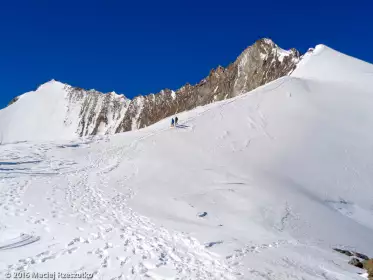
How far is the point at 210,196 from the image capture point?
1695cm

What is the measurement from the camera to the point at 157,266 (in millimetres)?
8383

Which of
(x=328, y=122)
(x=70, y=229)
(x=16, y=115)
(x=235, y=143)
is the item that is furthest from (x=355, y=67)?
(x=16, y=115)

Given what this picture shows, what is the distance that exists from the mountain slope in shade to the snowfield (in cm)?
3501

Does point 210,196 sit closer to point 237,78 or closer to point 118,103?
point 237,78

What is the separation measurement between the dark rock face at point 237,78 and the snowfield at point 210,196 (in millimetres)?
31110

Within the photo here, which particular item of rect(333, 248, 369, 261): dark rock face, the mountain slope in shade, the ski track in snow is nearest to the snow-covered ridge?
the mountain slope in shade

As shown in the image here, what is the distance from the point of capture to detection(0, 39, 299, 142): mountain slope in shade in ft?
249

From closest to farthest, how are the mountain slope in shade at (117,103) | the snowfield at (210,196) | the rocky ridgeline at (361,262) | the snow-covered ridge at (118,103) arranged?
1. the snowfield at (210,196)
2. the rocky ridgeline at (361,262)
3. the snow-covered ridge at (118,103)
4. the mountain slope in shade at (117,103)

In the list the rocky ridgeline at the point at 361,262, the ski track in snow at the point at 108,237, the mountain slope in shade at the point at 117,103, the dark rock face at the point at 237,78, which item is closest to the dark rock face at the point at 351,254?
the rocky ridgeline at the point at 361,262

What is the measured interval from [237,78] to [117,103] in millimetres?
87878

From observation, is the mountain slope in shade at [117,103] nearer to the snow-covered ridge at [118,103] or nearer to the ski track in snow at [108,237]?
the snow-covered ridge at [118,103]

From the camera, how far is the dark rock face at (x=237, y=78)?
225 ft

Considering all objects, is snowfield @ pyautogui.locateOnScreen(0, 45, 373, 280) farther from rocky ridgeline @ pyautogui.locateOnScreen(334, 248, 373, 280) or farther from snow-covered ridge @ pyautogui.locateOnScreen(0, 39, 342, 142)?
snow-covered ridge @ pyautogui.locateOnScreen(0, 39, 342, 142)

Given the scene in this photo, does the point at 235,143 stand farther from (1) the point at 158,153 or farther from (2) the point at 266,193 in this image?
(2) the point at 266,193
